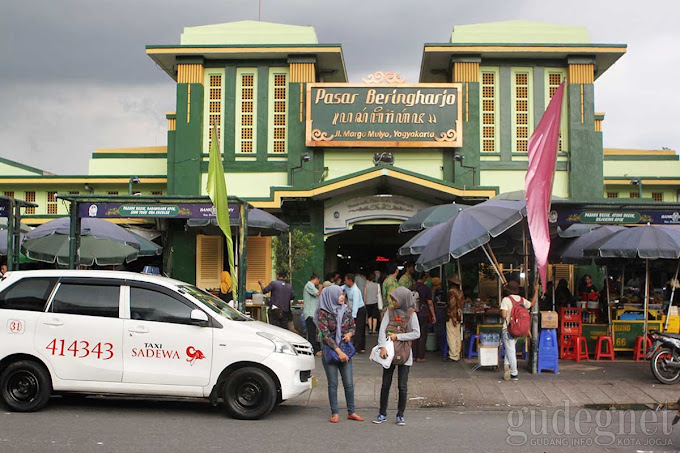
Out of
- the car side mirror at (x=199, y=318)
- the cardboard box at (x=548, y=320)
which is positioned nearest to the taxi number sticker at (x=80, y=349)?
the car side mirror at (x=199, y=318)

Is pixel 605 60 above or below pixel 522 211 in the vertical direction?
above

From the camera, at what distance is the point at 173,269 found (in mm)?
21906

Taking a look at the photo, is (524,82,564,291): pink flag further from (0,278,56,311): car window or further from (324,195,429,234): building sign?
(324,195,429,234): building sign

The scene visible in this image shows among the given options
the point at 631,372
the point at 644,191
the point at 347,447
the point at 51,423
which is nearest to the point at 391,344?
the point at 347,447

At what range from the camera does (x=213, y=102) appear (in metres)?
22.2

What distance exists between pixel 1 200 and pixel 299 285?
9756mm

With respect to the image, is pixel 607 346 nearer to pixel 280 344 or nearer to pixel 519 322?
pixel 519 322

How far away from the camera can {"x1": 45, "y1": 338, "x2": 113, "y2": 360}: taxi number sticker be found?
9.11 m

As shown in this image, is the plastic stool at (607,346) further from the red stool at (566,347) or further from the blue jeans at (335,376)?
the blue jeans at (335,376)

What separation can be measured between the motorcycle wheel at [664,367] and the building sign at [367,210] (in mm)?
10504

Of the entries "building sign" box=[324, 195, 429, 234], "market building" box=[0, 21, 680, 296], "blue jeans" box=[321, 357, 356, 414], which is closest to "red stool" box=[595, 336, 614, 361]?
"blue jeans" box=[321, 357, 356, 414]

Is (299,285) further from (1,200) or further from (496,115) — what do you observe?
(1,200)

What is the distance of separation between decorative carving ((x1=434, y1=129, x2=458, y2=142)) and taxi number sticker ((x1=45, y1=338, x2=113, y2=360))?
1447cm

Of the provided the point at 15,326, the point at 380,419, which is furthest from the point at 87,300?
the point at 380,419
